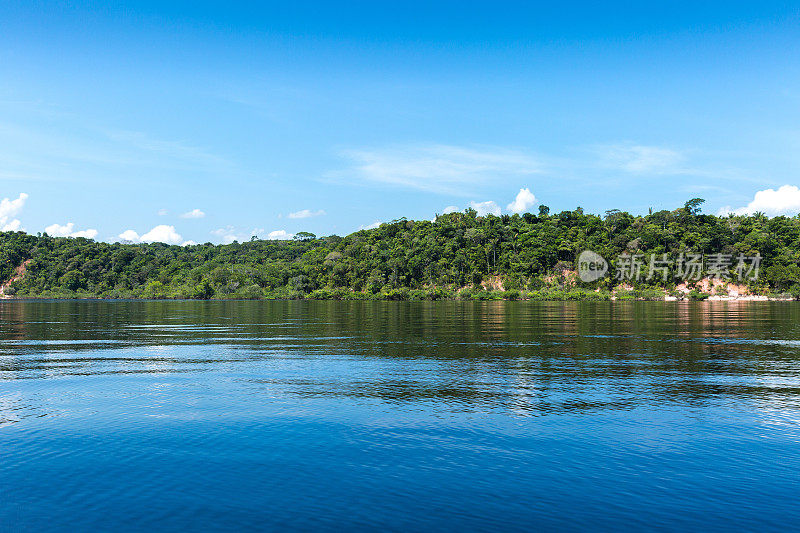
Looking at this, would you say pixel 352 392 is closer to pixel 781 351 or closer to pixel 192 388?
pixel 192 388

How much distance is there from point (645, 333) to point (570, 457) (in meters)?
49.3

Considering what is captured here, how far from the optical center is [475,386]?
31156 millimetres

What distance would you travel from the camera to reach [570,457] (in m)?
19.1

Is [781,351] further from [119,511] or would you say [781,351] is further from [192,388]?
[119,511]

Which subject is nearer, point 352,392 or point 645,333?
point 352,392

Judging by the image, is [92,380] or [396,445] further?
[92,380]

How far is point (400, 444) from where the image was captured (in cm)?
2047

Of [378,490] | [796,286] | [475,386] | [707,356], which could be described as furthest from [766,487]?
[796,286]

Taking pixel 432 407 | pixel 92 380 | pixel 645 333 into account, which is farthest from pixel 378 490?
pixel 645 333

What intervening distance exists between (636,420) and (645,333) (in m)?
43.3

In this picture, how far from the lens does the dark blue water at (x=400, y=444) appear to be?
14.9 m

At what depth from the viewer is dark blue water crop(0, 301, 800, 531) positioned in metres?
14.9

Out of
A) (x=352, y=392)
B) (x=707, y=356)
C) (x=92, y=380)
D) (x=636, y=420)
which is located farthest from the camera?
(x=707, y=356)

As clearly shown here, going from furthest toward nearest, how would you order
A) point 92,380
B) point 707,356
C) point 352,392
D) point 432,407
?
point 707,356, point 92,380, point 352,392, point 432,407
